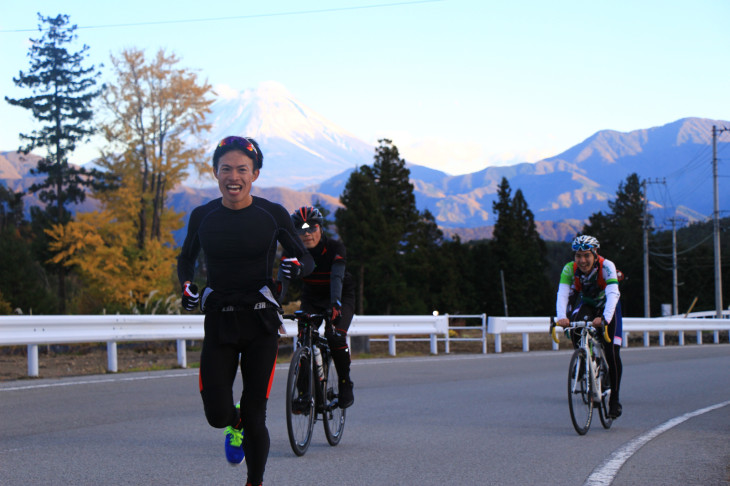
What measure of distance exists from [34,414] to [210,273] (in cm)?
527

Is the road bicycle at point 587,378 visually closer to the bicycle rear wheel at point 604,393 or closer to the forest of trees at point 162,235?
the bicycle rear wheel at point 604,393

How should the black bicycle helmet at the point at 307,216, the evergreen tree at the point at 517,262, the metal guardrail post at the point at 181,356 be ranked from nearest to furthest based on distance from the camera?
the black bicycle helmet at the point at 307,216, the metal guardrail post at the point at 181,356, the evergreen tree at the point at 517,262

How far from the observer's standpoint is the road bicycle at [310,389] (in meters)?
6.93

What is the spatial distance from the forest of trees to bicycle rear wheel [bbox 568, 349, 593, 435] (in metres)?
15.2

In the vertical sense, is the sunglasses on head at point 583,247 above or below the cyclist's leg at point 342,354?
above

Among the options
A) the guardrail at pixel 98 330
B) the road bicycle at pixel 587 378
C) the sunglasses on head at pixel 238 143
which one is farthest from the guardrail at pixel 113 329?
the sunglasses on head at pixel 238 143

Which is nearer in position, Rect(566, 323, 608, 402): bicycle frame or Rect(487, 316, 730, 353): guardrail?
Rect(566, 323, 608, 402): bicycle frame

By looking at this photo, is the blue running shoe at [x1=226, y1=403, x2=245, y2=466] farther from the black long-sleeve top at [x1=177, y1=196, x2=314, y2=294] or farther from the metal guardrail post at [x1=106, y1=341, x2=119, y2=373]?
the metal guardrail post at [x1=106, y1=341, x2=119, y2=373]

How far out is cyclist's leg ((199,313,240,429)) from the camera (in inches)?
185

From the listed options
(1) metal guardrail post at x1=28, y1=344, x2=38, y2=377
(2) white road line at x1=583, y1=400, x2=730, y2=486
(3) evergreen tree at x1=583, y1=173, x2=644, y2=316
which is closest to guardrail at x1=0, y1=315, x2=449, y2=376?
(1) metal guardrail post at x1=28, y1=344, x2=38, y2=377

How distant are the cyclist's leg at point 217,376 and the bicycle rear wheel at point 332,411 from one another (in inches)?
102

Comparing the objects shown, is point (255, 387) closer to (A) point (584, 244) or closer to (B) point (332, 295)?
(B) point (332, 295)

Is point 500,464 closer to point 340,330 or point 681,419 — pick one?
point 340,330

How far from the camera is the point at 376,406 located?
10.3 m
